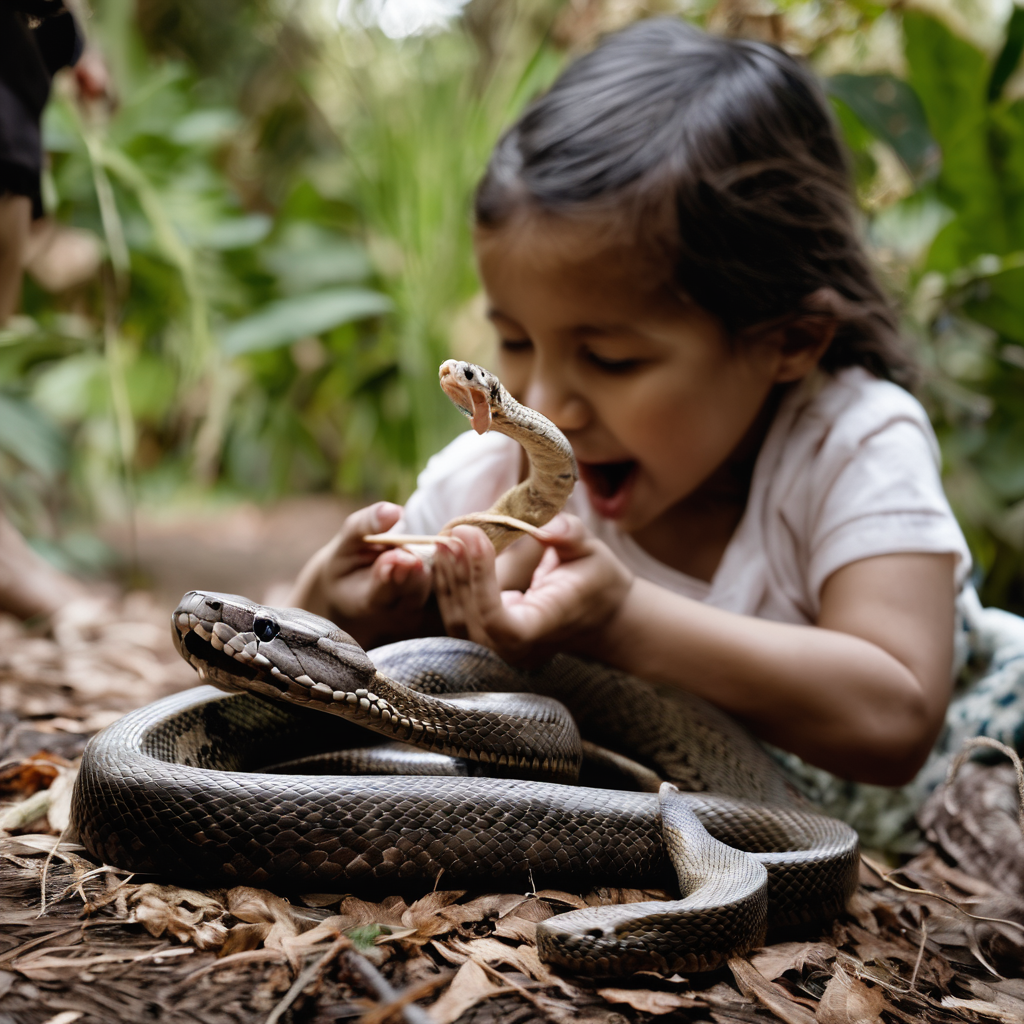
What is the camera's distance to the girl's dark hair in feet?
7.99

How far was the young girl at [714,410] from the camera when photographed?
2250 mm

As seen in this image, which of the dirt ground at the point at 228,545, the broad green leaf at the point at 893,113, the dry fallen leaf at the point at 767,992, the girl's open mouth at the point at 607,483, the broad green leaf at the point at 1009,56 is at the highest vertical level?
the broad green leaf at the point at 1009,56

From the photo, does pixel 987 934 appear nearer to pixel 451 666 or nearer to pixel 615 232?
pixel 451 666

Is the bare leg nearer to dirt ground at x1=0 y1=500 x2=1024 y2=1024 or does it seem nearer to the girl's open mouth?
dirt ground at x1=0 y1=500 x2=1024 y2=1024

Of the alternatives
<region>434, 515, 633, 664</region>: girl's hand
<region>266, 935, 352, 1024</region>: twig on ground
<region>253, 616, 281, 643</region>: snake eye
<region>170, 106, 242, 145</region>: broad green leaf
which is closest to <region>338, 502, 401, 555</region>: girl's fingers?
<region>434, 515, 633, 664</region>: girl's hand

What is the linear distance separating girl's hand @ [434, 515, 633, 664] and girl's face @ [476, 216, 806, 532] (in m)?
0.45

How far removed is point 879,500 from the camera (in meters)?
2.47

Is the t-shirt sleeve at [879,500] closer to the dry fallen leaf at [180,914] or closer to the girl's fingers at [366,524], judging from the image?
the girl's fingers at [366,524]

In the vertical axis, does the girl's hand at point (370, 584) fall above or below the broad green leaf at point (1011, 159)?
below

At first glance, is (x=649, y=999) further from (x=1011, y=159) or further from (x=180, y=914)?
A: (x=1011, y=159)

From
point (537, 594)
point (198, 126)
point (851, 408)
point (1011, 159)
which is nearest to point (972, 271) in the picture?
point (1011, 159)

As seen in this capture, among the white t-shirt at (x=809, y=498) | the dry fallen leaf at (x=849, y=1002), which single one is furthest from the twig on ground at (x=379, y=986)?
the white t-shirt at (x=809, y=498)

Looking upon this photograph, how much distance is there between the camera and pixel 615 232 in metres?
2.36

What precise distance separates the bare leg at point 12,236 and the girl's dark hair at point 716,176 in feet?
6.09
